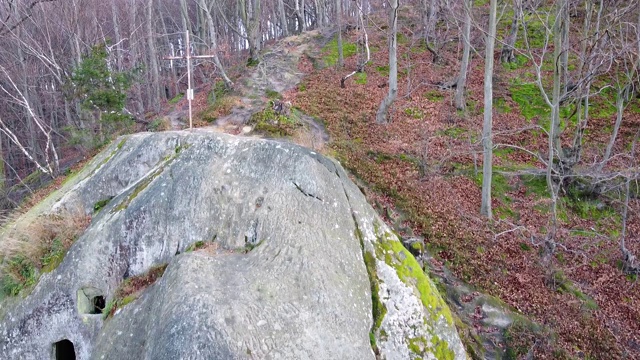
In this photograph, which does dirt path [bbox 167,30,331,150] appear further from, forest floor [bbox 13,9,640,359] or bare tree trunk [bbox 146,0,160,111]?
bare tree trunk [bbox 146,0,160,111]

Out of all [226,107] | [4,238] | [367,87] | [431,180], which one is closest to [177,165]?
[4,238]

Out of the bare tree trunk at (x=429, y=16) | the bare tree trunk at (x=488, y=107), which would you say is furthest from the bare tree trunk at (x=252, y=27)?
the bare tree trunk at (x=488, y=107)

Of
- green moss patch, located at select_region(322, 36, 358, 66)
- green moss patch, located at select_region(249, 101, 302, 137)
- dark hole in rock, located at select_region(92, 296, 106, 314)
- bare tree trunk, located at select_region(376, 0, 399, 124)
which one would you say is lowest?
dark hole in rock, located at select_region(92, 296, 106, 314)

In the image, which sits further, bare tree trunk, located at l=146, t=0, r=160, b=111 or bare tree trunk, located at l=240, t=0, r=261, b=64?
bare tree trunk, located at l=146, t=0, r=160, b=111

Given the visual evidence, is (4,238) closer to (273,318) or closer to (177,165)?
(177,165)

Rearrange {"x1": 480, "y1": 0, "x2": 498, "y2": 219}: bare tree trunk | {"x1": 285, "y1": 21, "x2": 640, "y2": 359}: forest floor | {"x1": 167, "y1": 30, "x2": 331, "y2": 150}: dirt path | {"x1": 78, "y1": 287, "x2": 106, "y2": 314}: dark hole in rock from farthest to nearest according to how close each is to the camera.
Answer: {"x1": 167, "y1": 30, "x2": 331, "y2": 150}: dirt path
{"x1": 480, "y1": 0, "x2": 498, "y2": 219}: bare tree trunk
{"x1": 285, "y1": 21, "x2": 640, "y2": 359}: forest floor
{"x1": 78, "y1": 287, "x2": 106, "y2": 314}: dark hole in rock

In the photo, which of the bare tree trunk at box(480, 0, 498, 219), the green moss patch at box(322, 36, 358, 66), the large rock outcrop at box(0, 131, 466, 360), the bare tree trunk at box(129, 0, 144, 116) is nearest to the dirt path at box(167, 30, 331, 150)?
the green moss patch at box(322, 36, 358, 66)

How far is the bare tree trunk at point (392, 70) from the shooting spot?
589 inches

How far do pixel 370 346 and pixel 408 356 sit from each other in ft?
2.45

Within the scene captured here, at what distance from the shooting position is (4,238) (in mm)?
7246

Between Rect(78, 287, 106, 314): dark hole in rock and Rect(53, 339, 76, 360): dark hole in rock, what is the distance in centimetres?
72

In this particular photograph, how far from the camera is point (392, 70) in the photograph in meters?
15.3

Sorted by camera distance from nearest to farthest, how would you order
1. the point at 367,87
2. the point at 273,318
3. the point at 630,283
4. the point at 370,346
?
the point at 273,318
the point at 370,346
the point at 630,283
the point at 367,87

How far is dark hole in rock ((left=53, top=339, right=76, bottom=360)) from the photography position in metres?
6.55
